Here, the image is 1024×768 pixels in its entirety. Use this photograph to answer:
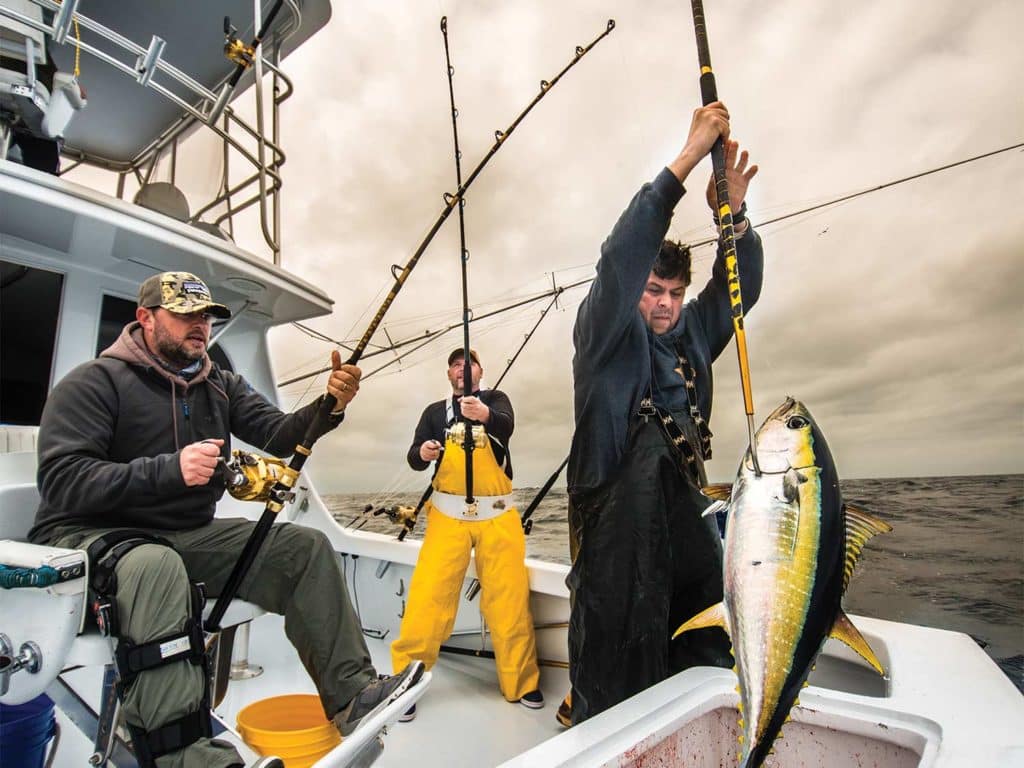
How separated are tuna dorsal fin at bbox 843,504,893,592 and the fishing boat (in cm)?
34

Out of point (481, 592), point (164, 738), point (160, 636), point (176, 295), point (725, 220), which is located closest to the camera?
point (725, 220)

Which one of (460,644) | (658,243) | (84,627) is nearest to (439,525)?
(460,644)

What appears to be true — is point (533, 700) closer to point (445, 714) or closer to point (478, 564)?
point (445, 714)

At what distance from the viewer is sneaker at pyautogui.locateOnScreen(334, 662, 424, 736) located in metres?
1.74

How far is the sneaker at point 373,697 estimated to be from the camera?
1736mm

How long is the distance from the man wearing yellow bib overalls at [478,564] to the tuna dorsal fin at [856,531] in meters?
2.12

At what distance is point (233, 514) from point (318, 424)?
164 centimetres

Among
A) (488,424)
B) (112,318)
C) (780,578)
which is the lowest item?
(780,578)

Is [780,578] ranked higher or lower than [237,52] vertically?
lower

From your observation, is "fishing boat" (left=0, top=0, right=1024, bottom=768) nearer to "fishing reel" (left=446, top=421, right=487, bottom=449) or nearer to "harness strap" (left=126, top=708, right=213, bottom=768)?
"harness strap" (left=126, top=708, right=213, bottom=768)

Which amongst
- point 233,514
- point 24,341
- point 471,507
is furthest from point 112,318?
point 471,507

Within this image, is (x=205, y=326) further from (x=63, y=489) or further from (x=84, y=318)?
(x=84, y=318)

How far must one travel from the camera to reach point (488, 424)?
3322 mm

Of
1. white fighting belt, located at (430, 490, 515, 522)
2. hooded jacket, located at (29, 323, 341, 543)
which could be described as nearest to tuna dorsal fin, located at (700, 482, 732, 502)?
hooded jacket, located at (29, 323, 341, 543)
